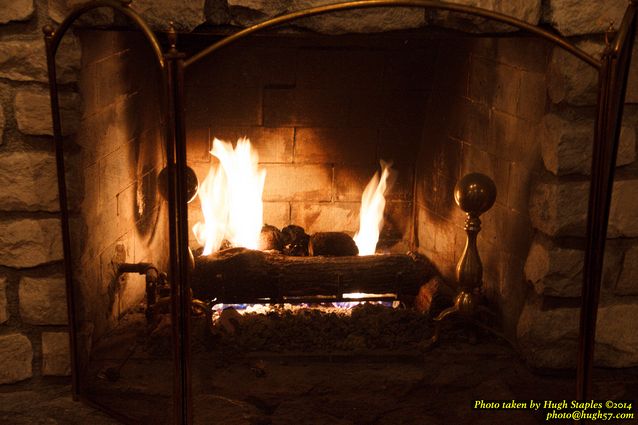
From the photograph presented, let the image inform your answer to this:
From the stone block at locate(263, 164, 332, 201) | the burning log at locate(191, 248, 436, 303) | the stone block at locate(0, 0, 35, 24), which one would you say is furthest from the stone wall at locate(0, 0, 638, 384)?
the stone block at locate(263, 164, 332, 201)

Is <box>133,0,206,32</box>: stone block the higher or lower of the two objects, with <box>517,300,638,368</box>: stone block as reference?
higher

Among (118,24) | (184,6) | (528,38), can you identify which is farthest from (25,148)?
(528,38)

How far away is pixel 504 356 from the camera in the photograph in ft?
8.71

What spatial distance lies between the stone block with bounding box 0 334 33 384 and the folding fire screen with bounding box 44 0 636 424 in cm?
15

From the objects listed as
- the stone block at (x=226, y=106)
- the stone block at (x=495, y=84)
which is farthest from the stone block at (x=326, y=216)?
the stone block at (x=495, y=84)

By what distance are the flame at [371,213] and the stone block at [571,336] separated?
33.3 inches

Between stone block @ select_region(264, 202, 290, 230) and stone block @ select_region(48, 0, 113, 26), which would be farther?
stone block @ select_region(264, 202, 290, 230)

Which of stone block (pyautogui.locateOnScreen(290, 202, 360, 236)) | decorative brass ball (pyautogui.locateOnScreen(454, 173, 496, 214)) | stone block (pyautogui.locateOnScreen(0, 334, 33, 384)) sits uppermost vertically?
decorative brass ball (pyautogui.locateOnScreen(454, 173, 496, 214))

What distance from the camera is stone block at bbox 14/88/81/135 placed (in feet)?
7.37

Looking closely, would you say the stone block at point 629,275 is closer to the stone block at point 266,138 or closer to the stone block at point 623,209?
the stone block at point 623,209

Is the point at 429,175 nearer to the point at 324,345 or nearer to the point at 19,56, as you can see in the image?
the point at 324,345

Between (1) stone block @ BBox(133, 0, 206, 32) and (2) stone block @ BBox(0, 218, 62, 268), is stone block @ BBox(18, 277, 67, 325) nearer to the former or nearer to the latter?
(2) stone block @ BBox(0, 218, 62, 268)

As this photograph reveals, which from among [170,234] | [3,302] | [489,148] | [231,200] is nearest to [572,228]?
[489,148]

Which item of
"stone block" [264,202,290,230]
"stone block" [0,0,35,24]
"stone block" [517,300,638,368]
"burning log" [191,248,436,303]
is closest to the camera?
"stone block" [0,0,35,24]
